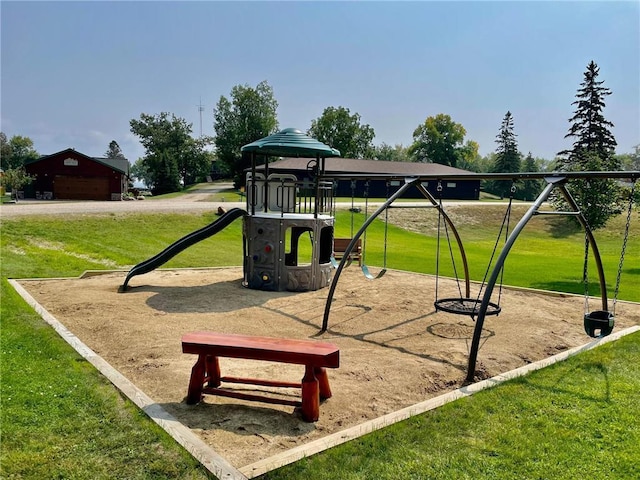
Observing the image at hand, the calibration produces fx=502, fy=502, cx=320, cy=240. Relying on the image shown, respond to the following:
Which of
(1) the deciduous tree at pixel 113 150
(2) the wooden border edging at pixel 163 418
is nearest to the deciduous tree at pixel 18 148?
(1) the deciduous tree at pixel 113 150

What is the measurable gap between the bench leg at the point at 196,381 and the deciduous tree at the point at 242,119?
206ft

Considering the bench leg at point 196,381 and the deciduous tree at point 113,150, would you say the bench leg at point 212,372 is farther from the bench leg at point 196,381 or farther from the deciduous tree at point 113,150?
the deciduous tree at point 113,150

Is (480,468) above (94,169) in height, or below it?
below

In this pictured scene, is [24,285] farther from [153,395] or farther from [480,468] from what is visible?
[480,468]

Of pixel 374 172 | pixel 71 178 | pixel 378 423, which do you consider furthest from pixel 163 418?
pixel 374 172

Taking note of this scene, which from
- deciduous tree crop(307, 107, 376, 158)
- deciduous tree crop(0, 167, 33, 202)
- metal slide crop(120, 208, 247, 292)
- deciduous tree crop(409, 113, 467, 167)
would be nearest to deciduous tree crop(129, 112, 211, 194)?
deciduous tree crop(307, 107, 376, 158)

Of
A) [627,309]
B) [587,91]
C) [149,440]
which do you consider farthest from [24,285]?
[587,91]

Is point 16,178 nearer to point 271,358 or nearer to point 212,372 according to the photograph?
point 212,372

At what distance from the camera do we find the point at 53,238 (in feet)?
56.0

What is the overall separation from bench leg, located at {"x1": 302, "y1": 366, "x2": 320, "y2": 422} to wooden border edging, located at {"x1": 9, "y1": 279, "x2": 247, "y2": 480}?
1.00 metres

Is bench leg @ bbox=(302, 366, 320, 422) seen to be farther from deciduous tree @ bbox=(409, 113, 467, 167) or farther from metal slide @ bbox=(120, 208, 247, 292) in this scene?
deciduous tree @ bbox=(409, 113, 467, 167)

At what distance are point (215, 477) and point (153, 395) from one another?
1821 millimetres

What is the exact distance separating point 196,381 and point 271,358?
2.72 ft

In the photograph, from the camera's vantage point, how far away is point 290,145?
1112 centimetres
